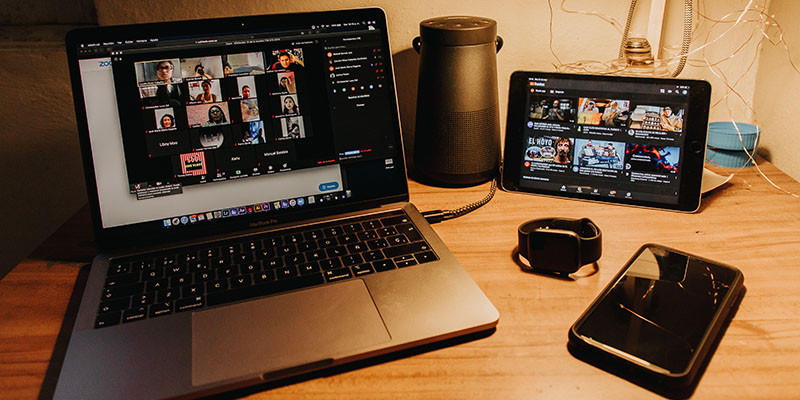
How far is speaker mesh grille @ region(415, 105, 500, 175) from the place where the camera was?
954 mm

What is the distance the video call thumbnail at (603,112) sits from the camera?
34.7 inches

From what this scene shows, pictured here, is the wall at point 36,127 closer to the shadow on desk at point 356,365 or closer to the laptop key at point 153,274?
the laptop key at point 153,274

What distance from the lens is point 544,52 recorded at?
108cm

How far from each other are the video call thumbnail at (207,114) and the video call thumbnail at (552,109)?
48 cm

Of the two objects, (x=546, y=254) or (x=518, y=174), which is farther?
(x=518, y=174)

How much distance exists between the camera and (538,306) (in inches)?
26.6

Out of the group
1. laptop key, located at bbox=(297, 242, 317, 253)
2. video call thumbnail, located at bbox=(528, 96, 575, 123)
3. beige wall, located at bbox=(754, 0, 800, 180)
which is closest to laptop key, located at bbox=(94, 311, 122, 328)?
laptop key, located at bbox=(297, 242, 317, 253)

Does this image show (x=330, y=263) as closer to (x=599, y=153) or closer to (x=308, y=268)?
(x=308, y=268)

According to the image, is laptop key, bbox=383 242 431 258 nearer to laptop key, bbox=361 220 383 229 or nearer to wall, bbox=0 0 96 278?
laptop key, bbox=361 220 383 229

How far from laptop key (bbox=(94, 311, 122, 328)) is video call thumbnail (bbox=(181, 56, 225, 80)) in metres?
0.33

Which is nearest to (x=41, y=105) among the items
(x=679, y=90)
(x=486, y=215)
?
(x=486, y=215)

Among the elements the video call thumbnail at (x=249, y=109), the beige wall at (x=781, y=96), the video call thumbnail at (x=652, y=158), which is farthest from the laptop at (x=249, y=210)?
the beige wall at (x=781, y=96)

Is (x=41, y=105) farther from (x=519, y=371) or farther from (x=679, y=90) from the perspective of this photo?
(x=679, y=90)

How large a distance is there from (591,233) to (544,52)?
0.46 meters
